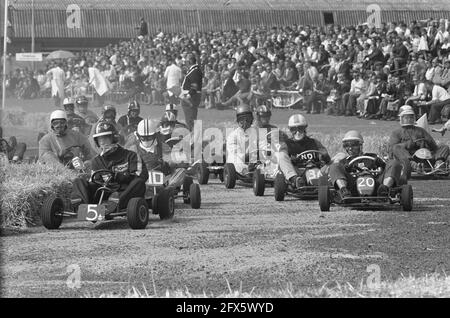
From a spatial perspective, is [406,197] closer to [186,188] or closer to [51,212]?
[186,188]

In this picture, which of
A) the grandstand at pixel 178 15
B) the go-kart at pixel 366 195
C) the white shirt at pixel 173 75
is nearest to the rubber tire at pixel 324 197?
the go-kart at pixel 366 195

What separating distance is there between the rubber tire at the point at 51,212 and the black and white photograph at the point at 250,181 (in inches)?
1.2

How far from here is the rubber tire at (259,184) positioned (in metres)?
15.8

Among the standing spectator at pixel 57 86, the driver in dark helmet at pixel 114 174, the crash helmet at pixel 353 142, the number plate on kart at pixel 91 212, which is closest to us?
the number plate on kart at pixel 91 212

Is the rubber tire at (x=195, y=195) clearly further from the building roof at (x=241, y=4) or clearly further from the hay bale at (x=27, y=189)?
the building roof at (x=241, y=4)

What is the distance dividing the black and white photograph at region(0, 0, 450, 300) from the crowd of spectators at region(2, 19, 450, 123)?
5 cm

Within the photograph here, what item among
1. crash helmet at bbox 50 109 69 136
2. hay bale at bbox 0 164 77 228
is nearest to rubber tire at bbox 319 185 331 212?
hay bale at bbox 0 164 77 228


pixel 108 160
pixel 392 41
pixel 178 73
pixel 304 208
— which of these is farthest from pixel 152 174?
pixel 178 73

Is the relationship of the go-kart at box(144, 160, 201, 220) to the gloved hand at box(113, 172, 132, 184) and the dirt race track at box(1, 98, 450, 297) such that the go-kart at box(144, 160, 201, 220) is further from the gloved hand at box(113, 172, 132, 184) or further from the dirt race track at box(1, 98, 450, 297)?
the gloved hand at box(113, 172, 132, 184)

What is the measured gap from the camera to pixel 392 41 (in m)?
26.0

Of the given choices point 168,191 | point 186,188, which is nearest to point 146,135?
point 186,188

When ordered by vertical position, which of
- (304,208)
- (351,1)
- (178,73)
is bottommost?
(304,208)

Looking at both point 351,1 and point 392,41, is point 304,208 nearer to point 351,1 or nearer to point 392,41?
point 392,41

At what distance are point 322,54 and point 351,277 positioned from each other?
1958 centimetres
